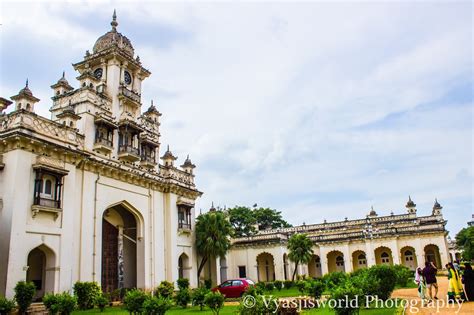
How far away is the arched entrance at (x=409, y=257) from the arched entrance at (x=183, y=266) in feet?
79.9

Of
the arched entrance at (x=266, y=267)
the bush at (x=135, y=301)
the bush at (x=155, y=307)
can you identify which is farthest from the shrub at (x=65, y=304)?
the arched entrance at (x=266, y=267)

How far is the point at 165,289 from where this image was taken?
26016 mm

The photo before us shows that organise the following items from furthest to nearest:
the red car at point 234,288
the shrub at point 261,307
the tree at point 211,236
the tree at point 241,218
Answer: the tree at point 241,218, the tree at point 211,236, the red car at point 234,288, the shrub at point 261,307

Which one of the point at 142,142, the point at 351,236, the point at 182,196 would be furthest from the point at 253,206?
the point at 142,142

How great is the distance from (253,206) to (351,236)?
17870 millimetres

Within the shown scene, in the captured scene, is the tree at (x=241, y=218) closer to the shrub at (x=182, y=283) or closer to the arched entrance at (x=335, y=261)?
the arched entrance at (x=335, y=261)

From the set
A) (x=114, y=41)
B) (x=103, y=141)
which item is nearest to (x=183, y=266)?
(x=103, y=141)

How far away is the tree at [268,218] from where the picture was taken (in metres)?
57.1

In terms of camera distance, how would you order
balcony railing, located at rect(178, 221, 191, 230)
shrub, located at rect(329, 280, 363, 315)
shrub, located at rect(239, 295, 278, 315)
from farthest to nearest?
balcony railing, located at rect(178, 221, 191, 230)
shrub, located at rect(329, 280, 363, 315)
shrub, located at rect(239, 295, 278, 315)

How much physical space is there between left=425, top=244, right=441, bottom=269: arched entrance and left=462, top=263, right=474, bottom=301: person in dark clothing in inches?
1210

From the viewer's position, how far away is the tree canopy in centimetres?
5494

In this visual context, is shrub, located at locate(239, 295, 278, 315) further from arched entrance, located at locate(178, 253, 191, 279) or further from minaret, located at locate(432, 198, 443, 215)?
minaret, located at locate(432, 198, 443, 215)

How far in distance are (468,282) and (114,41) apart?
26.1m

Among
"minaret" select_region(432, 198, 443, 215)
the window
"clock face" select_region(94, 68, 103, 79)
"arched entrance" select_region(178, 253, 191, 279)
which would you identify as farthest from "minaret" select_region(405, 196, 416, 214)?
"clock face" select_region(94, 68, 103, 79)
